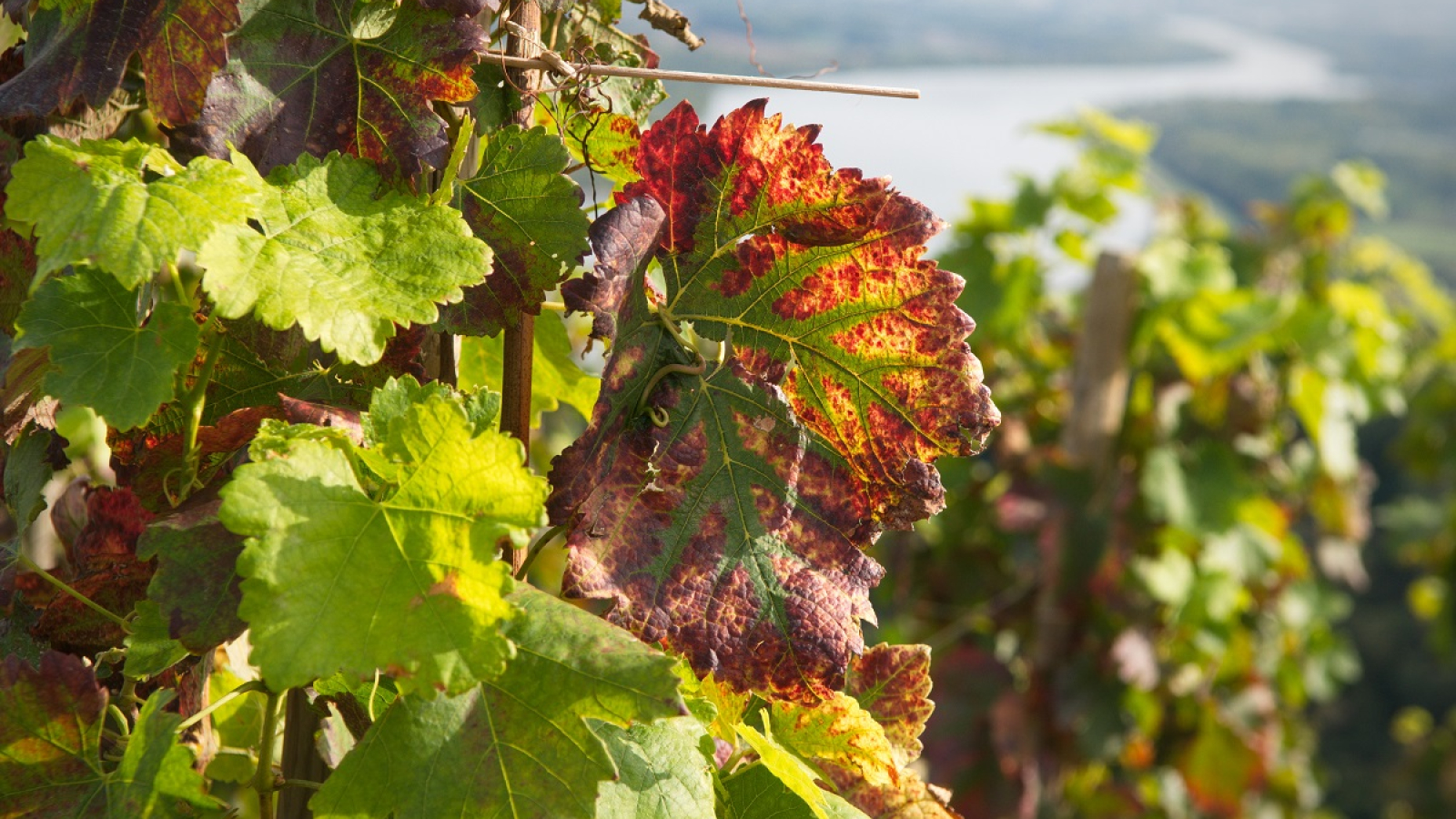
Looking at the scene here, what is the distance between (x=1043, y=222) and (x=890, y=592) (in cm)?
122

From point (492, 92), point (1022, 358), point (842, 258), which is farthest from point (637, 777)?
point (1022, 358)

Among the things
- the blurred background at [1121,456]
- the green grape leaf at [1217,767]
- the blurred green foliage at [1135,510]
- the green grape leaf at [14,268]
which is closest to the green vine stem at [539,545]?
the green grape leaf at [14,268]

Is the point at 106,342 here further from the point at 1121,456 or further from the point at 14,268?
the point at 1121,456

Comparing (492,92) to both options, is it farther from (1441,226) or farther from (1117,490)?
(1441,226)

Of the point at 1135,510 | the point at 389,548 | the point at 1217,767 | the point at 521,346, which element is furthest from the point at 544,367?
the point at 1217,767

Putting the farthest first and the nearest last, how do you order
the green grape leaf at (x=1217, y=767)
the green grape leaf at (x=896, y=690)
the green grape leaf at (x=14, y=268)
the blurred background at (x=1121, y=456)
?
the green grape leaf at (x=1217, y=767) → the blurred background at (x=1121, y=456) → the green grape leaf at (x=896, y=690) → the green grape leaf at (x=14, y=268)

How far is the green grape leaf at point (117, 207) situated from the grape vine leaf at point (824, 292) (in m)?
0.23

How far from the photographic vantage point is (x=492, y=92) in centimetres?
82

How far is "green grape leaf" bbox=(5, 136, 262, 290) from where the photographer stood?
604mm

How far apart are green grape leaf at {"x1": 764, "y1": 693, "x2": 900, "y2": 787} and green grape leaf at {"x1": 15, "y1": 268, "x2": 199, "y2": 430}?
1.43ft

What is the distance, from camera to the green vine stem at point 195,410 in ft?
2.43

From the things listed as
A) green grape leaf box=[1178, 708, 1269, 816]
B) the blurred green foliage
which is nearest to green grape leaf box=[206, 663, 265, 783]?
the blurred green foliage

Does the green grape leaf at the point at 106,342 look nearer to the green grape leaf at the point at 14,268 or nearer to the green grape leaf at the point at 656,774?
the green grape leaf at the point at 14,268

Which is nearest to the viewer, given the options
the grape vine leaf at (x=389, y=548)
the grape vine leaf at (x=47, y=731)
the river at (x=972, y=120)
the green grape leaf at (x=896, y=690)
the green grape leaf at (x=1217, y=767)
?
the grape vine leaf at (x=389, y=548)
